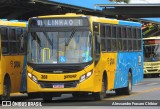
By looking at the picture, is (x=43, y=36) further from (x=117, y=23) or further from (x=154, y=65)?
(x=154, y=65)

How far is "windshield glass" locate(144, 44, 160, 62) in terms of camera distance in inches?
1795

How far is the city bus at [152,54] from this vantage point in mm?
45594

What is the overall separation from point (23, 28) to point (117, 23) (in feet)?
12.2

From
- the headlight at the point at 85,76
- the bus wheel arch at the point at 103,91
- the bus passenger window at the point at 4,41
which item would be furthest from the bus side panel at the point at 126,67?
the bus passenger window at the point at 4,41

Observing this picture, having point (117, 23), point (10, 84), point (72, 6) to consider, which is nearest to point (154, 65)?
point (72, 6)

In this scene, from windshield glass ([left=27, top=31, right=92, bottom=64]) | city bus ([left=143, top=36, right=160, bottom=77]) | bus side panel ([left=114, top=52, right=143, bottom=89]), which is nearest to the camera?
windshield glass ([left=27, top=31, right=92, bottom=64])

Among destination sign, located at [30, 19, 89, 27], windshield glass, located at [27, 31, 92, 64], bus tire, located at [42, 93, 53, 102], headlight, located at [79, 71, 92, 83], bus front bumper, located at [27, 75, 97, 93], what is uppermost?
destination sign, located at [30, 19, 89, 27]

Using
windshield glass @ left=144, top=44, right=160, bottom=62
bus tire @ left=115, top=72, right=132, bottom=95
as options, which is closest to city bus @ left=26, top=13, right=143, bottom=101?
bus tire @ left=115, top=72, right=132, bottom=95

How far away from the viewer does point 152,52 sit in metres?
45.8

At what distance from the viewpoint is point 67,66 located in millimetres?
18734

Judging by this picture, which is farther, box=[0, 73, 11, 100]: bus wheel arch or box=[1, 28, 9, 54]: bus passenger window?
box=[0, 73, 11, 100]: bus wheel arch

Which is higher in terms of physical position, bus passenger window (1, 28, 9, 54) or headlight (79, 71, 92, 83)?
bus passenger window (1, 28, 9, 54)

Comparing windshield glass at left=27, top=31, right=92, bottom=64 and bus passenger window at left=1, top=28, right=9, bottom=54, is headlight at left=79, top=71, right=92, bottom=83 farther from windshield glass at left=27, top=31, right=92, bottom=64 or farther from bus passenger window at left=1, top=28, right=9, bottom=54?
bus passenger window at left=1, top=28, right=9, bottom=54

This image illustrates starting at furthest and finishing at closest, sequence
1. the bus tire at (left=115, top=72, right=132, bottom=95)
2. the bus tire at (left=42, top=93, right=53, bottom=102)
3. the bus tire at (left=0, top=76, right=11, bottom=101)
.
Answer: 1. the bus tire at (left=115, top=72, right=132, bottom=95)
2. the bus tire at (left=0, top=76, right=11, bottom=101)
3. the bus tire at (left=42, top=93, right=53, bottom=102)
